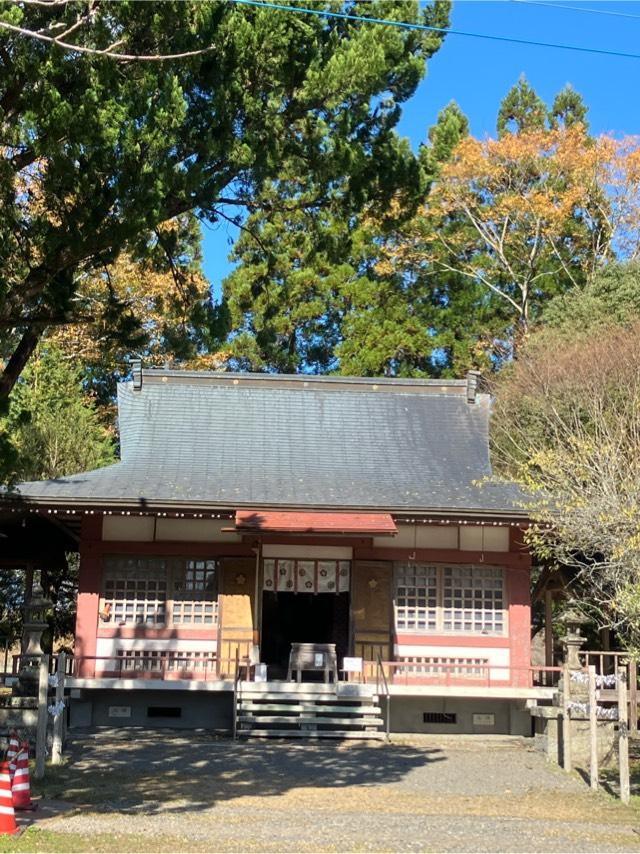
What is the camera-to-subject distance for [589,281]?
29.9 meters

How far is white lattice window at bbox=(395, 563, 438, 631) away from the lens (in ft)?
55.9

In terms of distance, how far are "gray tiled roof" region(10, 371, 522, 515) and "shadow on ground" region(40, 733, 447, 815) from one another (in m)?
3.81

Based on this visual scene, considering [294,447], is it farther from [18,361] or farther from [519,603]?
[18,361]

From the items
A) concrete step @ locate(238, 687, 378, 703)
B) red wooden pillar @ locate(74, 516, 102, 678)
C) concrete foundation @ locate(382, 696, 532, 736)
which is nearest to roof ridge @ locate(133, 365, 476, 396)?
red wooden pillar @ locate(74, 516, 102, 678)

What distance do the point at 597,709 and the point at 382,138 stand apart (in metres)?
7.31

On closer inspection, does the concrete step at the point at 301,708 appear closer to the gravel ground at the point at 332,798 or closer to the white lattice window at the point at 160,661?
the gravel ground at the point at 332,798

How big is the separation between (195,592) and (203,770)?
517cm

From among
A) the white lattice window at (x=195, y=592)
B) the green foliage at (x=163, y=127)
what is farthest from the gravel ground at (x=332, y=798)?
the green foliage at (x=163, y=127)

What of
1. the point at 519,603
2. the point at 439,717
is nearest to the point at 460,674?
the point at 439,717

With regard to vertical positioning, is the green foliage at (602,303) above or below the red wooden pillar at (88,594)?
above

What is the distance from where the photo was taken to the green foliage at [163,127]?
8.34 meters

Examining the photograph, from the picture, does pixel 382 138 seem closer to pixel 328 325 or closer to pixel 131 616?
pixel 131 616

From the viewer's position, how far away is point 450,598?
1717 cm

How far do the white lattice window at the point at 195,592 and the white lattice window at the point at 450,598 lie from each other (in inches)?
125
